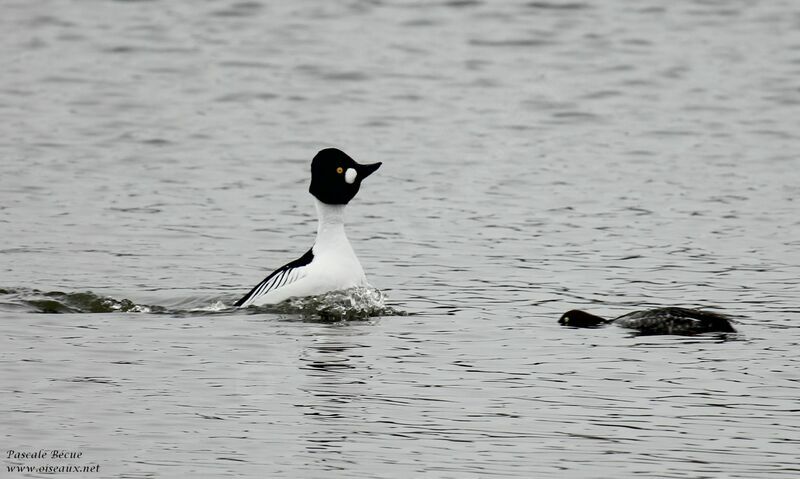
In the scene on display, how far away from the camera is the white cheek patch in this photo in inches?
507

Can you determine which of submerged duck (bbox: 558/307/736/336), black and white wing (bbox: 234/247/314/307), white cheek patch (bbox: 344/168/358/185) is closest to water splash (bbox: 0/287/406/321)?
black and white wing (bbox: 234/247/314/307)

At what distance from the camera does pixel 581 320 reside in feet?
37.3

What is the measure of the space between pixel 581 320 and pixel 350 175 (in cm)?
259

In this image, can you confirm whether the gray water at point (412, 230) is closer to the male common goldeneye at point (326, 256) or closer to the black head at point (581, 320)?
the black head at point (581, 320)

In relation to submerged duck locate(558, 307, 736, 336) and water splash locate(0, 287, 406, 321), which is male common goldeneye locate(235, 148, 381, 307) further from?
submerged duck locate(558, 307, 736, 336)

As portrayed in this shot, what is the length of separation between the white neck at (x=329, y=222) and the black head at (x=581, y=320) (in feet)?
7.55

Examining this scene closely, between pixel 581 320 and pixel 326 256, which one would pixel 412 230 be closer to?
pixel 326 256

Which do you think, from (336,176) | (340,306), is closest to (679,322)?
(340,306)

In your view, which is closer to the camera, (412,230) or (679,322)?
(679,322)

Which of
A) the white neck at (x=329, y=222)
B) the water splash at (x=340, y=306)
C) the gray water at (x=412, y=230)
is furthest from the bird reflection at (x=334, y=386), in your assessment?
the white neck at (x=329, y=222)

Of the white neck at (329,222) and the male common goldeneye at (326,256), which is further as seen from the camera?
the white neck at (329,222)

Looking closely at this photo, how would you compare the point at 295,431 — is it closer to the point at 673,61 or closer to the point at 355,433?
the point at 355,433

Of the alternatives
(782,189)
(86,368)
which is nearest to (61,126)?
(782,189)

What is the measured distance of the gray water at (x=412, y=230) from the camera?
848 cm
